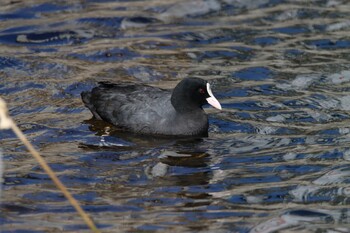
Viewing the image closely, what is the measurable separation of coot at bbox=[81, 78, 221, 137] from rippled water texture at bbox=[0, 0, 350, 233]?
5.2 inches

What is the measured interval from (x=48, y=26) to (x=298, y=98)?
4.21 m

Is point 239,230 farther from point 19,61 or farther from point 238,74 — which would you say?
point 19,61

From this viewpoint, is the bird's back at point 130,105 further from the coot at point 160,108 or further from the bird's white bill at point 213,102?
the bird's white bill at point 213,102

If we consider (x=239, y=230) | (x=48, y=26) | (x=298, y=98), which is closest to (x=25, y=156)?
(x=239, y=230)

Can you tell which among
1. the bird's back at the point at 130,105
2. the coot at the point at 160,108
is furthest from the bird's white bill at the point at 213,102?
the bird's back at the point at 130,105

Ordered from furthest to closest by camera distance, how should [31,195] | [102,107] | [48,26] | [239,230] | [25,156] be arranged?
[48,26], [102,107], [25,156], [31,195], [239,230]

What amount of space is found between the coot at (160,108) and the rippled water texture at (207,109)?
0.13 m

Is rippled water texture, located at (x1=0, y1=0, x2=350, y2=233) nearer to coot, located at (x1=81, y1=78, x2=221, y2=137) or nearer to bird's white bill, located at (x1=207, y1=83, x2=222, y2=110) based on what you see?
coot, located at (x1=81, y1=78, x2=221, y2=137)

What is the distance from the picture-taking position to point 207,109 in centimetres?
946

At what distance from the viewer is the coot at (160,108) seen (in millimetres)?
8508

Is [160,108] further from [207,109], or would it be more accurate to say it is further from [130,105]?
[207,109]

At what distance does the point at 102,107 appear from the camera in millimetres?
8844

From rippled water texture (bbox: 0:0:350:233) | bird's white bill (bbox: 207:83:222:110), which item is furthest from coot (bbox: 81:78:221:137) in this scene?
rippled water texture (bbox: 0:0:350:233)

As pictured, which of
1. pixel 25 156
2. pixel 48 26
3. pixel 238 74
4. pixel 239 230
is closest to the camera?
pixel 239 230
